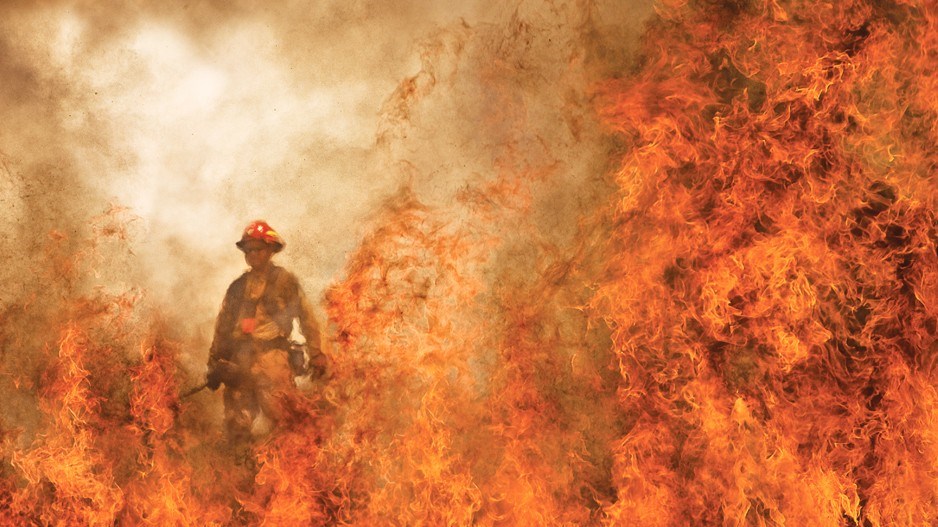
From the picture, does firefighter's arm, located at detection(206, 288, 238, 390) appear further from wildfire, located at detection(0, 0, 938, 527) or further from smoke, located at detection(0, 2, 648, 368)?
wildfire, located at detection(0, 0, 938, 527)

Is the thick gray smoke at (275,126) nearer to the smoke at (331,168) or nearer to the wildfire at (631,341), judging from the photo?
the smoke at (331,168)

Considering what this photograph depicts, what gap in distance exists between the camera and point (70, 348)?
509cm

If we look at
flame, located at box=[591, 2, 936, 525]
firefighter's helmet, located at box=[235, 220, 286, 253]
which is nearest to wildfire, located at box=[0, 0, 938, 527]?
flame, located at box=[591, 2, 936, 525]

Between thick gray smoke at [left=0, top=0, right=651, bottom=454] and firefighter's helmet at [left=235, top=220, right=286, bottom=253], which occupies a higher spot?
thick gray smoke at [left=0, top=0, right=651, bottom=454]

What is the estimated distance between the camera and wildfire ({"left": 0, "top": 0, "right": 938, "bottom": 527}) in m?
4.80

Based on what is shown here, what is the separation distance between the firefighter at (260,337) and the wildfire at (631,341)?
148 millimetres

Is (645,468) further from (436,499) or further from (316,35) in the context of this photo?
(316,35)

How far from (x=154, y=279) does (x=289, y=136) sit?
127cm

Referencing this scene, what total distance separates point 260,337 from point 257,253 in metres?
0.54

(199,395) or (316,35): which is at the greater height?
(316,35)

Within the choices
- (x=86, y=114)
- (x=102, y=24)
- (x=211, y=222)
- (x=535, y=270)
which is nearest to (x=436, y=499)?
(x=535, y=270)

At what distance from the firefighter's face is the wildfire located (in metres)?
0.47

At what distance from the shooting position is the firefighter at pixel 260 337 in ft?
16.6

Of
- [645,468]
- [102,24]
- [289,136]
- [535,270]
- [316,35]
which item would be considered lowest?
[645,468]
